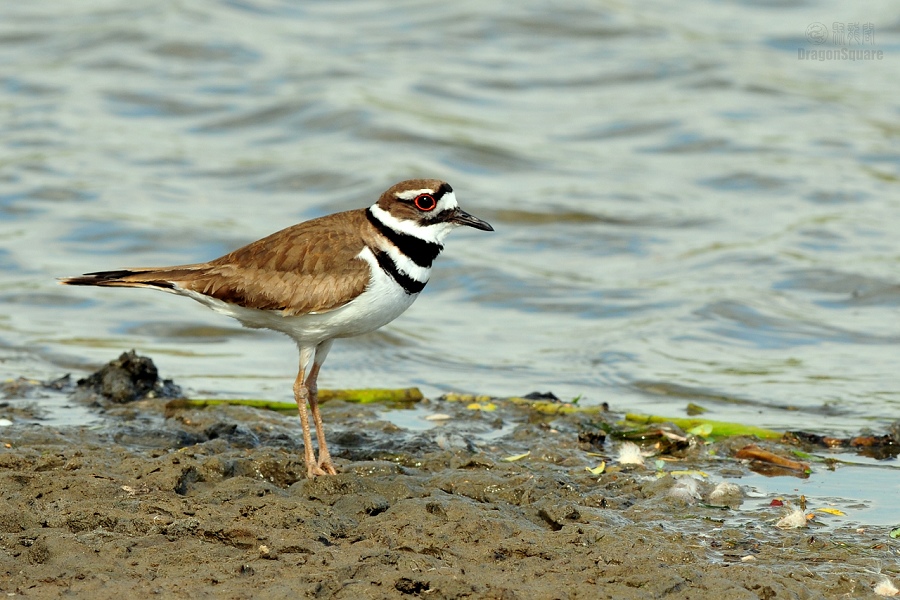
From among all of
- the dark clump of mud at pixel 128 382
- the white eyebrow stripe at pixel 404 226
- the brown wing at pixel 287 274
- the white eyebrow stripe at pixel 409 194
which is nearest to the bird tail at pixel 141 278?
the brown wing at pixel 287 274

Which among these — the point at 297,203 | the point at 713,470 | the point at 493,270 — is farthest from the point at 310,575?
the point at 297,203

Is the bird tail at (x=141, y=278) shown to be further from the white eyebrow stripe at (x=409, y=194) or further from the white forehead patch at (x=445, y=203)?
the white forehead patch at (x=445, y=203)

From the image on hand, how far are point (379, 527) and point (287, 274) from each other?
166cm

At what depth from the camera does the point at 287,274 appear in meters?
6.17

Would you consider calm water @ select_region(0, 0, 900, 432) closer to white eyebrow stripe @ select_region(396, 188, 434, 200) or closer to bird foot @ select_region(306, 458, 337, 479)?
bird foot @ select_region(306, 458, 337, 479)

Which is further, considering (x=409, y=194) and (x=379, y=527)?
(x=409, y=194)

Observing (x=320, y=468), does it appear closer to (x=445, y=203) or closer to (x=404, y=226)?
(x=404, y=226)

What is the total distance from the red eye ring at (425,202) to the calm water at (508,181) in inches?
96.8

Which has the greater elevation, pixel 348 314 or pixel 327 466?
pixel 348 314

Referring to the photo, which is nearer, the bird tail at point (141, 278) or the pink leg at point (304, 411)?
the pink leg at point (304, 411)

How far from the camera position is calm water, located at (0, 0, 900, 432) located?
9.24 m

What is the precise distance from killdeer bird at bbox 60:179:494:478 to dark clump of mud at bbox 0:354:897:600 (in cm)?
55

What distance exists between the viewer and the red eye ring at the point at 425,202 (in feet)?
20.7


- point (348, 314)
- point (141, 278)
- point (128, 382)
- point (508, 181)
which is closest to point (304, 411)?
point (348, 314)
